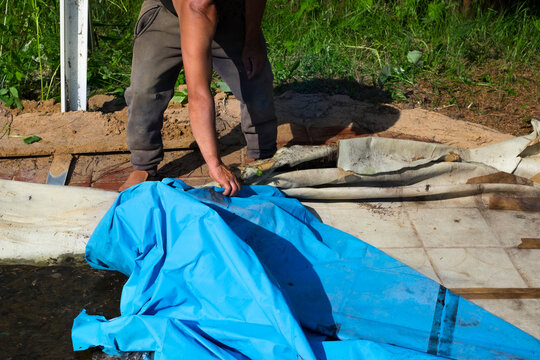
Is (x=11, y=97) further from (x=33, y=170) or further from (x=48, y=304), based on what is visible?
(x=48, y=304)

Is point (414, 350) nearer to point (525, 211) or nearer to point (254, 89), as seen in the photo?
point (525, 211)

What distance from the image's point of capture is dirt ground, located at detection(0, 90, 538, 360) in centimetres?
275

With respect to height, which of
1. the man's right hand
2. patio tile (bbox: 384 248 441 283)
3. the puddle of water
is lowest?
the puddle of water

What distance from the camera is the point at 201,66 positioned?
8.17 feet

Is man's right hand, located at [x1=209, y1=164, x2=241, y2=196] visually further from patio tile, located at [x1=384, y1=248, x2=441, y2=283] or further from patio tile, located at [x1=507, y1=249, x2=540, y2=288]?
patio tile, located at [x1=507, y1=249, x2=540, y2=288]

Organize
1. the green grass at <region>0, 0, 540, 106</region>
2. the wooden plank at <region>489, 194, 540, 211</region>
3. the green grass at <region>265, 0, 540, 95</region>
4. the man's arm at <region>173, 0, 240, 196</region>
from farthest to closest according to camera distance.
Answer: the green grass at <region>265, 0, 540, 95</region>
the green grass at <region>0, 0, 540, 106</region>
the wooden plank at <region>489, 194, 540, 211</region>
the man's arm at <region>173, 0, 240, 196</region>

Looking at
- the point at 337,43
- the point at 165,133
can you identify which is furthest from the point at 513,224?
the point at 337,43

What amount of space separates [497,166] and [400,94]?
1.27 metres

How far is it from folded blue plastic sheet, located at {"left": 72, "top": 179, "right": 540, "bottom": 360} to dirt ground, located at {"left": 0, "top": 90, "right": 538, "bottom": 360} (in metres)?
0.32

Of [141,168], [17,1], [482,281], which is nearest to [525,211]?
[482,281]

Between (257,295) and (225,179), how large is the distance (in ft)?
2.18

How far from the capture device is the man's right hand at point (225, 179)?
8.60ft

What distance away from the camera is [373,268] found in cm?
263

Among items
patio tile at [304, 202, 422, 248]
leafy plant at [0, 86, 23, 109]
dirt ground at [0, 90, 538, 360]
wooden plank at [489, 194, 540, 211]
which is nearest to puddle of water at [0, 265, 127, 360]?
dirt ground at [0, 90, 538, 360]
